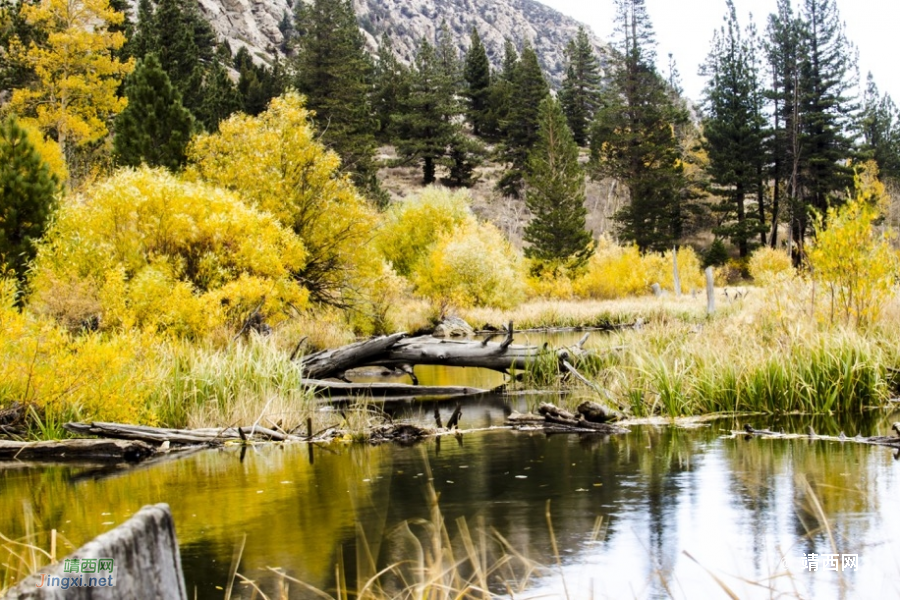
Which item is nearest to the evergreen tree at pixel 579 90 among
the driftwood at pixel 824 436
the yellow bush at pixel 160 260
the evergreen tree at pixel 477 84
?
the evergreen tree at pixel 477 84

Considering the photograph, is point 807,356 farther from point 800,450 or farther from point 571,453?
point 571,453

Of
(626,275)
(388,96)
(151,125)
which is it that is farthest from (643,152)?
(151,125)

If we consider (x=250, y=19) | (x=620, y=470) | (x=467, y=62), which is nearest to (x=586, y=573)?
(x=620, y=470)

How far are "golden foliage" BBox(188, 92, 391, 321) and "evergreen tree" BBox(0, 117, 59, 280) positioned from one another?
154 inches

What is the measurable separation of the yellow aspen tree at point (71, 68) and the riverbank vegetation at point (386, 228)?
17 cm

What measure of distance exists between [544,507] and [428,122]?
64.6m

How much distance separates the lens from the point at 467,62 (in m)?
83.1

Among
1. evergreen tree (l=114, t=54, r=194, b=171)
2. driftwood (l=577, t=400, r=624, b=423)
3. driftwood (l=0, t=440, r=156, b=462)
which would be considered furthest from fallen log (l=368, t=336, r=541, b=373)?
evergreen tree (l=114, t=54, r=194, b=171)

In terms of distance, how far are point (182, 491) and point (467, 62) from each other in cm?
7901

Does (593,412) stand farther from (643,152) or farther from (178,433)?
(643,152)

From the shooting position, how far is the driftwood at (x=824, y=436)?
359 inches

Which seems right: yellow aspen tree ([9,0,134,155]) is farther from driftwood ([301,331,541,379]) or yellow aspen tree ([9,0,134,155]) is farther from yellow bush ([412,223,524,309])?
driftwood ([301,331,541,379])

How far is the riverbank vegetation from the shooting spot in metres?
12.5

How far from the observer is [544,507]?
7629 millimetres
